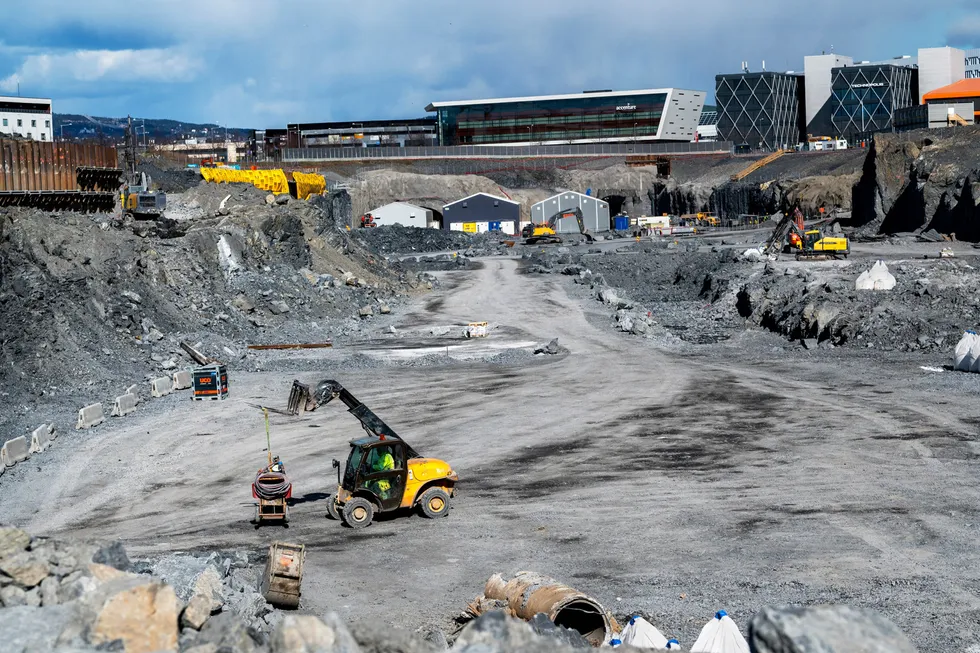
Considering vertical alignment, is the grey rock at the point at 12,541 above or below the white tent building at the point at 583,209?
below

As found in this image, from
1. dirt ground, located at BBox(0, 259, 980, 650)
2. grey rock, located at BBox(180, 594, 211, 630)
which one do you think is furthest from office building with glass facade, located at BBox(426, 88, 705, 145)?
grey rock, located at BBox(180, 594, 211, 630)

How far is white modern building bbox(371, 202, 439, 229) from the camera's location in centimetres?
9719

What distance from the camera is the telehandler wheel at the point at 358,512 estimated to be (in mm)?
16656

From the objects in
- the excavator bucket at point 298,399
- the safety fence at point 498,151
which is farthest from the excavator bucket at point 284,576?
the safety fence at point 498,151

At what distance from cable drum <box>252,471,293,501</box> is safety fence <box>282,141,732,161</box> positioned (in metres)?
109

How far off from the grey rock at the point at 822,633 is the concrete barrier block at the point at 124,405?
22.8 metres

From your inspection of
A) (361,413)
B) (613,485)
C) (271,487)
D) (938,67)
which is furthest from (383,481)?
(938,67)

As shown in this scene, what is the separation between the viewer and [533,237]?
82.4 metres

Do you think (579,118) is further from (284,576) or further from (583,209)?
(284,576)

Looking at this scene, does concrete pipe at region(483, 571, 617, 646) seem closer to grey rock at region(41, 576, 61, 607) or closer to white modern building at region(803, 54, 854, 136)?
grey rock at region(41, 576, 61, 607)

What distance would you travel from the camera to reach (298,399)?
2441 cm

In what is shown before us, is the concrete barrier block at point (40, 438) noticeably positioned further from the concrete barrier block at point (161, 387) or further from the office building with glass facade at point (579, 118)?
the office building with glass facade at point (579, 118)

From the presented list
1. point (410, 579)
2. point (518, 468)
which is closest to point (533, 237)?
point (518, 468)

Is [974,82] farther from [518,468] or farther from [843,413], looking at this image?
[518,468]
